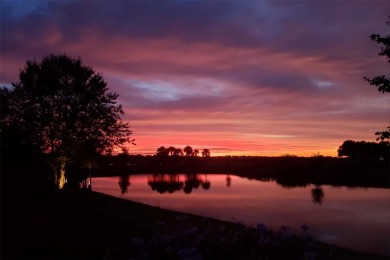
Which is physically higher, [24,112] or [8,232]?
[24,112]

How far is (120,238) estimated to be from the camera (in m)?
14.6

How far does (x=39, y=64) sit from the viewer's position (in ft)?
125

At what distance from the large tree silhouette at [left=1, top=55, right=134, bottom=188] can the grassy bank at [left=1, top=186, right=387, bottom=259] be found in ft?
Result: 51.4

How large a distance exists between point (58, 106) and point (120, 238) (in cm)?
2536

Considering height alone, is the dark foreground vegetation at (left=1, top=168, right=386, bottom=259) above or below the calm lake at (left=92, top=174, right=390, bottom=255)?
above

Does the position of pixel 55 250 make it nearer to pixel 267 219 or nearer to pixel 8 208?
pixel 8 208

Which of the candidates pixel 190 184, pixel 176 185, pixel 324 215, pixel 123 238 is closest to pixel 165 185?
pixel 176 185

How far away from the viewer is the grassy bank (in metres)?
6.35

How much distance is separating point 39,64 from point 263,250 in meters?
36.3

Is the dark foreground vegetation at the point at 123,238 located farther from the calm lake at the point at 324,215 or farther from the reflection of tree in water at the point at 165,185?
the reflection of tree in water at the point at 165,185

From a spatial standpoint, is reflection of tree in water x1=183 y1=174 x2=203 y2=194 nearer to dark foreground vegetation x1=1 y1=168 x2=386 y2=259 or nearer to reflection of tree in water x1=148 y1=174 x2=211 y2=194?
reflection of tree in water x1=148 y1=174 x2=211 y2=194

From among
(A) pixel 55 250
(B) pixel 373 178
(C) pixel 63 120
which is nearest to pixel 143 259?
(A) pixel 55 250

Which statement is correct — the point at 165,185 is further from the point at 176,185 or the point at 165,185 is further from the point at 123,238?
the point at 123,238

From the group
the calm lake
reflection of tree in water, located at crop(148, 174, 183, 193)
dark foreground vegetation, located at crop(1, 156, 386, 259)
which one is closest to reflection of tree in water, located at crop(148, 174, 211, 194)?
reflection of tree in water, located at crop(148, 174, 183, 193)
